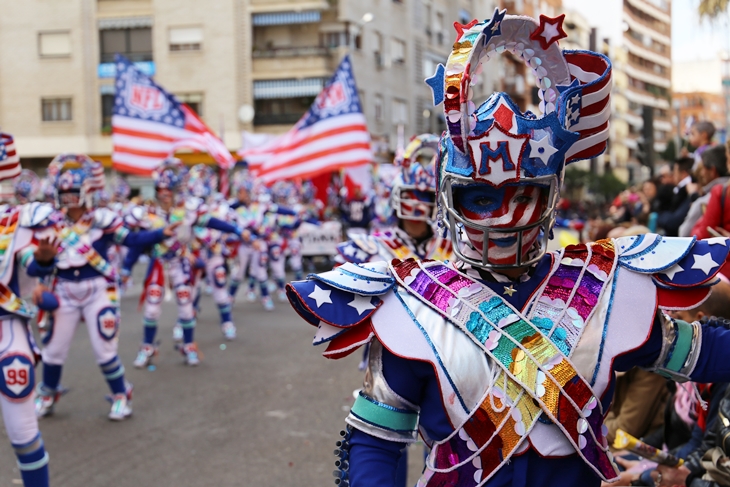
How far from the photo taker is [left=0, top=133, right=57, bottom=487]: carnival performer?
15.3 ft

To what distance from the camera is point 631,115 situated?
8581 centimetres

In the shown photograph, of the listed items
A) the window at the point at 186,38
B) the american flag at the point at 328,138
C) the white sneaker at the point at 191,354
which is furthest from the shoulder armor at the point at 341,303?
the window at the point at 186,38

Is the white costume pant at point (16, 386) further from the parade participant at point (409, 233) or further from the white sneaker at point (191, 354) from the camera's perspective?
the white sneaker at point (191, 354)

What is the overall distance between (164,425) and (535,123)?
5.40 meters

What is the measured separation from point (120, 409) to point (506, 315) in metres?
5.55

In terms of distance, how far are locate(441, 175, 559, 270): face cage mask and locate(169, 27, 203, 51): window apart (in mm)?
33204

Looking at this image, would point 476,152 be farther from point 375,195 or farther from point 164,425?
point 375,195

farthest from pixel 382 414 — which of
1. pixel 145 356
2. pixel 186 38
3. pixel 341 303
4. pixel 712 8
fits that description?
pixel 186 38

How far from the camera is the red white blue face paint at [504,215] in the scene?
6.95ft

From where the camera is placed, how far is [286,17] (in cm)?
3362

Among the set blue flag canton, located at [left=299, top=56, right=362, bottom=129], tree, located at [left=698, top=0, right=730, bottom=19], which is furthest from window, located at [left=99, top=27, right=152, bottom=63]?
tree, located at [left=698, top=0, right=730, bottom=19]

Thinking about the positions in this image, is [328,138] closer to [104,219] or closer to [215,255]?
[215,255]

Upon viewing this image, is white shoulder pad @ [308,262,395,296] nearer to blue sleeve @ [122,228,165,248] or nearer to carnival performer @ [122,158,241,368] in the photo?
blue sleeve @ [122,228,165,248]

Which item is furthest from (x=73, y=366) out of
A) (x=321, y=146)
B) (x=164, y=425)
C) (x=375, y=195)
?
(x=375, y=195)
